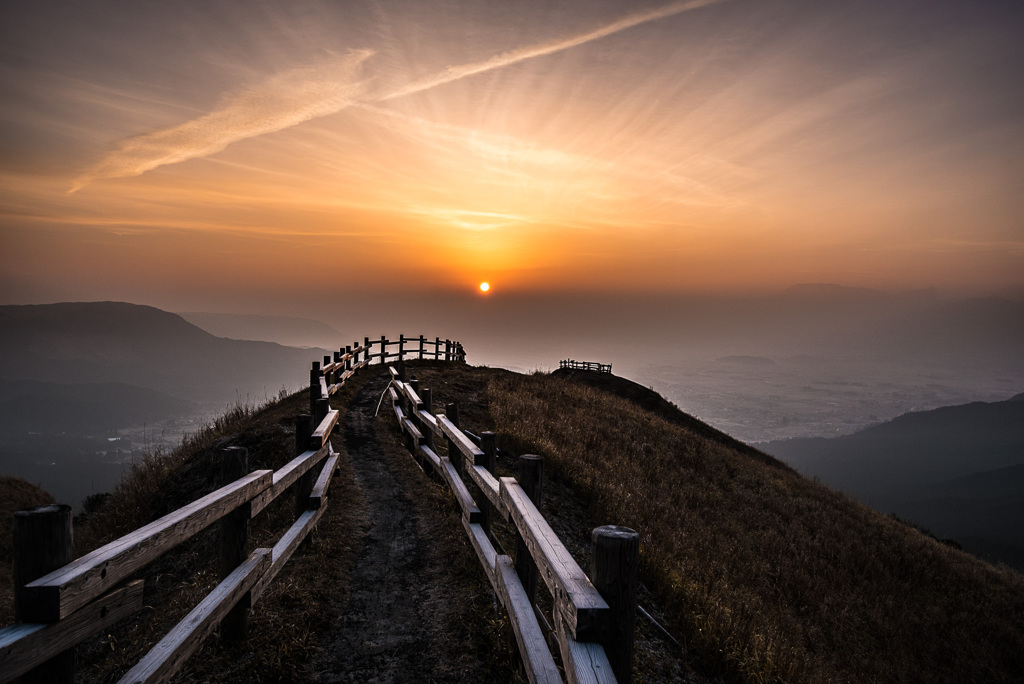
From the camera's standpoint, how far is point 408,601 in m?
6.10

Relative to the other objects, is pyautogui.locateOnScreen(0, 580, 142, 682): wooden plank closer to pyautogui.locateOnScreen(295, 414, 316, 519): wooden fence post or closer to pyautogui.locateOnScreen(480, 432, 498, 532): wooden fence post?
pyautogui.locateOnScreen(480, 432, 498, 532): wooden fence post

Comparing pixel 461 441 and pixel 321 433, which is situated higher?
pixel 461 441

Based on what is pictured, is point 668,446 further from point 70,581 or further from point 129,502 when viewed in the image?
point 70,581

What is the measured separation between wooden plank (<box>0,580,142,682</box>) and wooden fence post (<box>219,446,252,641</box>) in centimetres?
164

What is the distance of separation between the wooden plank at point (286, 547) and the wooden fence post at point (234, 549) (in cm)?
17

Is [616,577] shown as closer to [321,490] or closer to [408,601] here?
[408,601]

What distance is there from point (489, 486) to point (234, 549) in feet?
8.14

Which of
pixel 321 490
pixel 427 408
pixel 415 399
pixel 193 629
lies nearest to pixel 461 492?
pixel 321 490

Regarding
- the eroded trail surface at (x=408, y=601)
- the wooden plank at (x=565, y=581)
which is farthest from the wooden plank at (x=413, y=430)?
the wooden plank at (x=565, y=581)

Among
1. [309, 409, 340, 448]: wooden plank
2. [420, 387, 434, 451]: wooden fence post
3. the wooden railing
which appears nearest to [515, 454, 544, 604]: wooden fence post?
the wooden railing

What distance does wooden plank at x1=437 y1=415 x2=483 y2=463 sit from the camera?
6195 millimetres

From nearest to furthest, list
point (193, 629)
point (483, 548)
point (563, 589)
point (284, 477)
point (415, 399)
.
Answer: point (563, 589), point (193, 629), point (483, 548), point (284, 477), point (415, 399)

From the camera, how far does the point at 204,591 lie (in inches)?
260

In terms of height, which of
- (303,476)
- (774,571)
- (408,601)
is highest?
(303,476)
